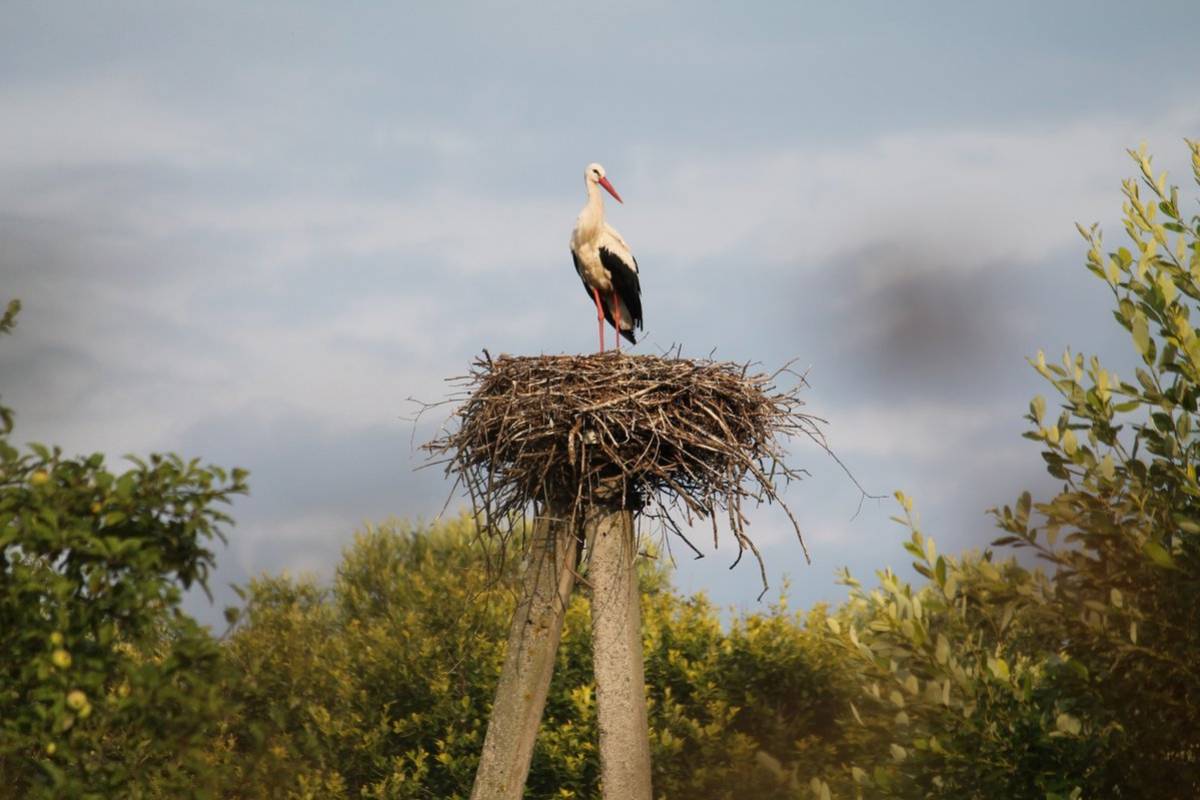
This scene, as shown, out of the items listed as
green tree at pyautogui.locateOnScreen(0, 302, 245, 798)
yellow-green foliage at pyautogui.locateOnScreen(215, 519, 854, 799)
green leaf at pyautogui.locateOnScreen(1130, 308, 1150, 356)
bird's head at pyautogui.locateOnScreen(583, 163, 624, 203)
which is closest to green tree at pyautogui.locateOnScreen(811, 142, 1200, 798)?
green leaf at pyautogui.locateOnScreen(1130, 308, 1150, 356)

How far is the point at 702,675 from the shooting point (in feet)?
46.4

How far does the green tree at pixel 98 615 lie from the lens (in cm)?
513

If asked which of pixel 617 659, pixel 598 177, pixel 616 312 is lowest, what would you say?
pixel 617 659

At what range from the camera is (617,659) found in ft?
30.5

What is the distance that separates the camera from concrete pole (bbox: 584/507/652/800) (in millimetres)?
9180

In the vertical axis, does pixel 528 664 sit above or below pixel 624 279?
below

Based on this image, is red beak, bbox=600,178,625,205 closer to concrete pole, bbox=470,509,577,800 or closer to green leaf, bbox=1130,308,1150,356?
concrete pole, bbox=470,509,577,800

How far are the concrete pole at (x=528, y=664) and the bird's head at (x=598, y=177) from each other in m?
5.35

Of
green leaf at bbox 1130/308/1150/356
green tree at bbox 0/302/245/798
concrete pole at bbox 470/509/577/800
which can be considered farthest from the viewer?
concrete pole at bbox 470/509/577/800

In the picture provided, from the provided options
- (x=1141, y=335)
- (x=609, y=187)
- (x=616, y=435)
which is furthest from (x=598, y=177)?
(x=1141, y=335)

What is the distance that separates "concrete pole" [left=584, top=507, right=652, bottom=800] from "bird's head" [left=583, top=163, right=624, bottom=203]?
5.43 meters

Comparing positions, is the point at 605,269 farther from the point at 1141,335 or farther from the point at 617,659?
the point at 1141,335

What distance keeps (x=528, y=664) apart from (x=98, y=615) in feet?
14.8

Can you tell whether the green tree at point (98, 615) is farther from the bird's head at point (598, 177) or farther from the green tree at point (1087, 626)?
the bird's head at point (598, 177)
